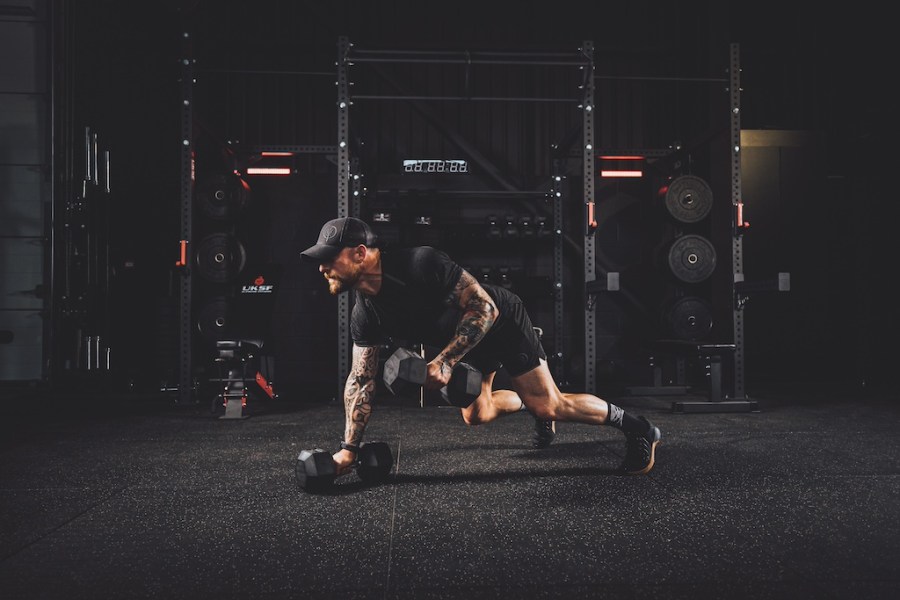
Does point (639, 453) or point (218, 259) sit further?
point (218, 259)

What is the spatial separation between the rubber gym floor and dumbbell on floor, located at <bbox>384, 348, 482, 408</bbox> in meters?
0.40

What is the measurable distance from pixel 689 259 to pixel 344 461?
408 centimetres

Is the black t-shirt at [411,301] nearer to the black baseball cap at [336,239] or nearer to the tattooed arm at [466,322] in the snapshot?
the tattooed arm at [466,322]

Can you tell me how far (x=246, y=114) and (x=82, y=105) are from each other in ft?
5.60

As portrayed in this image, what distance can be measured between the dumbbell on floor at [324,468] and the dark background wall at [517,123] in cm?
365

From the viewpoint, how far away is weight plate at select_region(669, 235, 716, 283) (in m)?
5.17

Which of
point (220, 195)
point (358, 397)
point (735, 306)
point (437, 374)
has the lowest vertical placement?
point (358, 397)

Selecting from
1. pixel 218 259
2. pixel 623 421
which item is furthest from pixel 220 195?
pixel 623 421

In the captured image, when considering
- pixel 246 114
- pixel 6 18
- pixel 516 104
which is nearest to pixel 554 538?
pixel 516 104

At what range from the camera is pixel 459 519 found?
1854 millimetres

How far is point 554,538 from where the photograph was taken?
1679 mm

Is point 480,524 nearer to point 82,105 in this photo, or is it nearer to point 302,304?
point 302,304

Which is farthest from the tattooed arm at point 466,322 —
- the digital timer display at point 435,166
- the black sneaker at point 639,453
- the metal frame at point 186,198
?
the digital timer display at point 435,166

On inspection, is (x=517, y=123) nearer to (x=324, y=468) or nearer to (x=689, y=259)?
(x=689, y=259)
